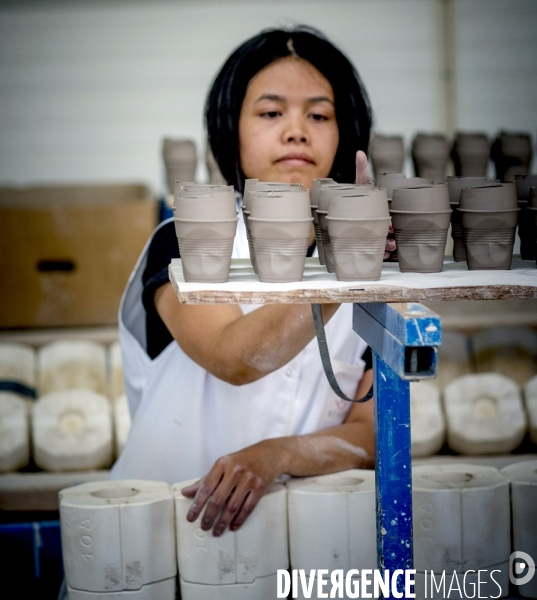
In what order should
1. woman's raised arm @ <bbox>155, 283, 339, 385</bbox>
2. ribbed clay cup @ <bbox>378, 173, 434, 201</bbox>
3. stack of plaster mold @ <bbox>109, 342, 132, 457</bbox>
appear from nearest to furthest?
1. woman's raised arm @ <bbox>155, 283, 339, 385</bbox>
2. ribbed clay cup @ <bbox>378, 173, 434, 201</bbox>
3. stack of plaster mold @ <bbox>109, 342, 132, 457</bbox>

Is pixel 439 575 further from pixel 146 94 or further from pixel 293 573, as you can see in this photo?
pixel 146 94

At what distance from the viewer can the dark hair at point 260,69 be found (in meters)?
2.18

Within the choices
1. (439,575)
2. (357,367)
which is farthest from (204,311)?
(439,575)

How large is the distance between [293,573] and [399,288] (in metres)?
0.78

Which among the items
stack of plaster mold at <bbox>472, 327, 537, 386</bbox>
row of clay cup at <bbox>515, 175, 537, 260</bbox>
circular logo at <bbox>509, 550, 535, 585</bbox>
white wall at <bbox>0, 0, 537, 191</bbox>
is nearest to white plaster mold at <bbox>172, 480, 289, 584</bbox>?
circular logo at <bbox>509, 550, 535, 585</bbox>

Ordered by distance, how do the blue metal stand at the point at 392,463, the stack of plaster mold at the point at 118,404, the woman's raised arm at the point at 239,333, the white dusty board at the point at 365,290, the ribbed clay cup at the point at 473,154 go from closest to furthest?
the white dusty board at the point at 365,290 < the blue metal stand at the point at 392,463 < the woman's raised arm at the point at 239,333 < the stack of plaster mold at the point at 118,404 < the ribbed clay cup at the point at 473,154

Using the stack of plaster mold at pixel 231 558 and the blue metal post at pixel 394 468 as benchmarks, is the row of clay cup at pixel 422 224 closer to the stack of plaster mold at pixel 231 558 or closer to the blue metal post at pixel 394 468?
the blue metal post at pixel 394 468

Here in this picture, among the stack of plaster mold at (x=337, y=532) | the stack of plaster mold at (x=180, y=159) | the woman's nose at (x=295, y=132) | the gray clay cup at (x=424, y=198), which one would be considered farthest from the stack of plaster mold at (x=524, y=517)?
the stack of plaster mold at (x=180, y=159)

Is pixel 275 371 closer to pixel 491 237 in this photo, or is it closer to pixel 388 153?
pixel 491 237

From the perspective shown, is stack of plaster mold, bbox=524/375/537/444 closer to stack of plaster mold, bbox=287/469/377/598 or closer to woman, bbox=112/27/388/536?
woman, bbox=112/27/388/536

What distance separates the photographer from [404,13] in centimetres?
515

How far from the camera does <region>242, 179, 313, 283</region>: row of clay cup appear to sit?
1.42 meters

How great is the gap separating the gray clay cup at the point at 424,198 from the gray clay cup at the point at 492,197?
0.18ft

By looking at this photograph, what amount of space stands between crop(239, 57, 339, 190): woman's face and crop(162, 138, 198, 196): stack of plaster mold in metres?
1.14
